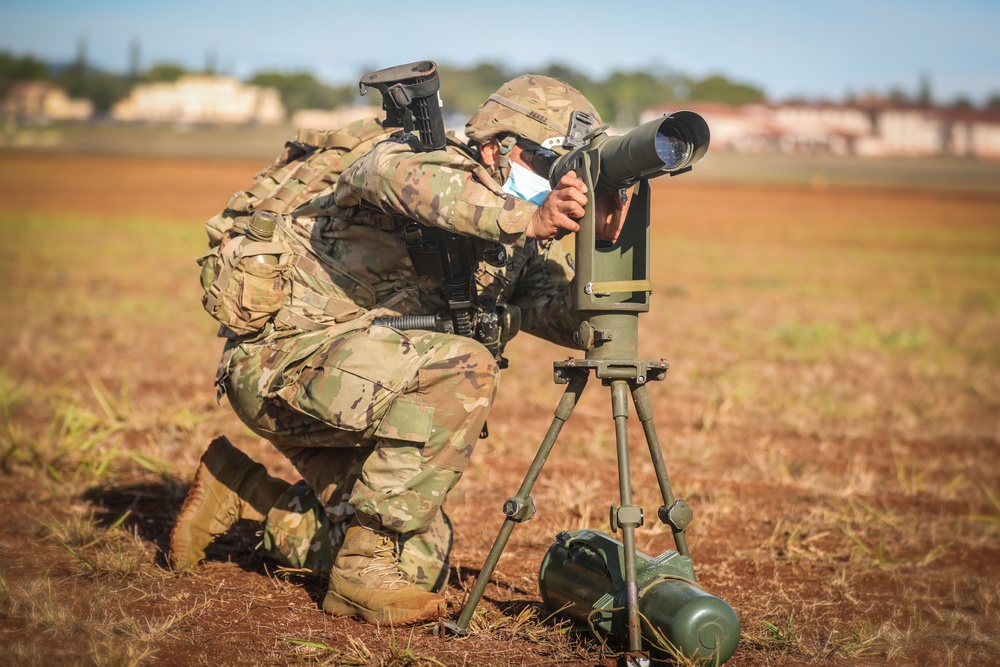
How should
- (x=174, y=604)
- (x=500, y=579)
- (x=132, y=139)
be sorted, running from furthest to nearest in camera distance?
(x=132, y=139)
(x=500, y=579)
(x=174, y=604)

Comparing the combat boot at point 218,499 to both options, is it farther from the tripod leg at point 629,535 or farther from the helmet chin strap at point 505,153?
the tripod leg at point 629,535

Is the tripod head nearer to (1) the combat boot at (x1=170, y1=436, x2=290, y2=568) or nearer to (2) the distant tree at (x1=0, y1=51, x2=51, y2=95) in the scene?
(1) the combat boot at (x1=170, y1=436, x2=290, y2=568)

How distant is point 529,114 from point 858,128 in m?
139

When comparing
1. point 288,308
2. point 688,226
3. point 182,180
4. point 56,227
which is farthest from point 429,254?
point 182,180

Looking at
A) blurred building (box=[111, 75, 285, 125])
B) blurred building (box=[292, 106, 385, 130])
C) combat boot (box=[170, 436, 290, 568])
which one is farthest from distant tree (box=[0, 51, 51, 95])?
combat boot (box=[170, 436, 290, 568])

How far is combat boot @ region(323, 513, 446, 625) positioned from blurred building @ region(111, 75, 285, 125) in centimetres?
13045

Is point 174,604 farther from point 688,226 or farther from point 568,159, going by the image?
point 688,226

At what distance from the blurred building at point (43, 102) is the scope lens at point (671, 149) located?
123416 millimetres

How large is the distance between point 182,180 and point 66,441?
40659 millimetres

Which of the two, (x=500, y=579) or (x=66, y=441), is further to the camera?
(x=66, y=441)

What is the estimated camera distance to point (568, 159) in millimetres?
3666

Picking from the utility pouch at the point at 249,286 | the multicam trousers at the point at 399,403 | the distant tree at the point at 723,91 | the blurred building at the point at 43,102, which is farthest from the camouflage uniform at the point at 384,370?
the distant tree at the point at 723,91

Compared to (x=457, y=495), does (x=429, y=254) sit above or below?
above

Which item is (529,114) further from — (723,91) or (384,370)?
(723,91)
